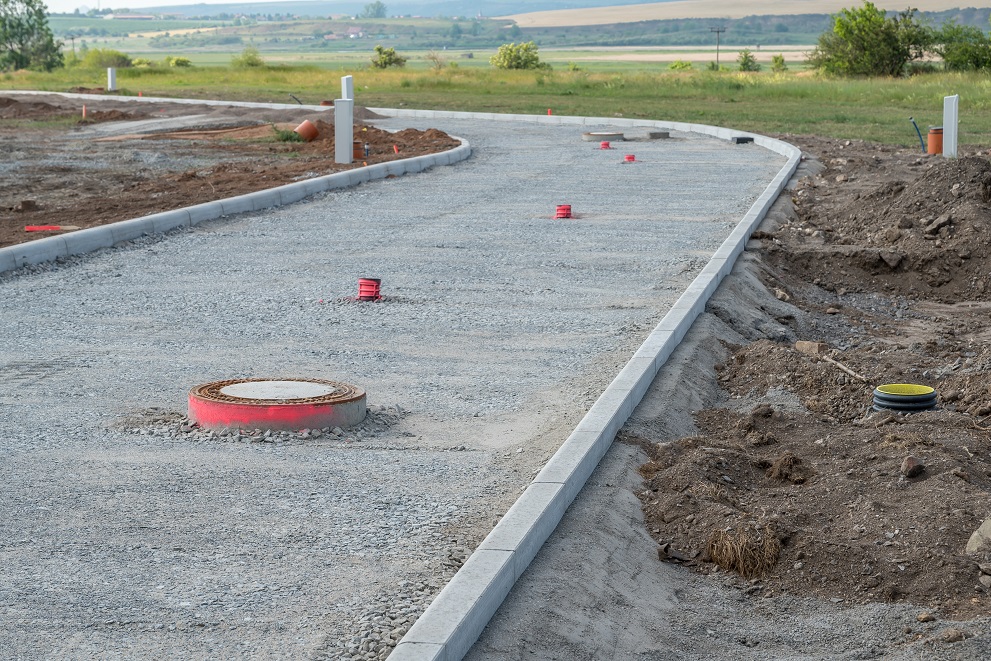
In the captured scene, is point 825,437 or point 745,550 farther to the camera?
point 825,437

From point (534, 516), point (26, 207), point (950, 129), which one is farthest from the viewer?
point (950, 129)

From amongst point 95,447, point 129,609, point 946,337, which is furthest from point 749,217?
point 129,609

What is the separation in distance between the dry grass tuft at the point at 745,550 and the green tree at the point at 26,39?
282 feet

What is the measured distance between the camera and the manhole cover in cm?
639

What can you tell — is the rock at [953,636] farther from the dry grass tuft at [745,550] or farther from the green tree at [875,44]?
the green tree at [875,44]

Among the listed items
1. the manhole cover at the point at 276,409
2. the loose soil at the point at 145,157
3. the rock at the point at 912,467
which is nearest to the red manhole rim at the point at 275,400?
the manhole cover at the point at 276,409

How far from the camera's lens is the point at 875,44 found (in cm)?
6041

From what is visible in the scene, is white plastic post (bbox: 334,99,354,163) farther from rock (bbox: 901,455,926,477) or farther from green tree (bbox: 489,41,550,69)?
green tree (bbox: 489,41,550,69)

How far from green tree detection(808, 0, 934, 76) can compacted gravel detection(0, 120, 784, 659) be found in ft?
161

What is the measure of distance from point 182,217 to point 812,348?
7535 mm

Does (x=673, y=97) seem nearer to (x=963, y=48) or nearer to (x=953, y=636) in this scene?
(x=963, y=48)

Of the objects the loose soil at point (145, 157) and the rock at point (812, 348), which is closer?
the rock at point (812, 348)

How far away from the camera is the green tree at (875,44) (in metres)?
60.0

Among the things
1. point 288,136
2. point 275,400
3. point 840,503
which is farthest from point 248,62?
point 840,503
